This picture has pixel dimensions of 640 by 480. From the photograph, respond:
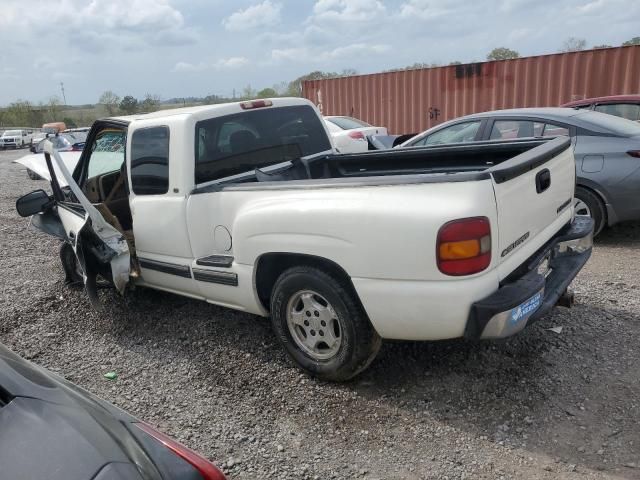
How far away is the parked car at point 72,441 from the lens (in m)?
1.52

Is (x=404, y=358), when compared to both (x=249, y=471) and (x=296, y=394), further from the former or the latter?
(x=249, y=471)

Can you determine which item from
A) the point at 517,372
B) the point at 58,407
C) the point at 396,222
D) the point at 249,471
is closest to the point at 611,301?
the point at 517,372

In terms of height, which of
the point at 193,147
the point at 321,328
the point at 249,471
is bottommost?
the point at 249,471

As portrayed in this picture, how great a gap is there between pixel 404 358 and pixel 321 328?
2.24 ft

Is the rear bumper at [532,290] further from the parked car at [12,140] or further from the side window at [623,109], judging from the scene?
the parked car at [12,140]

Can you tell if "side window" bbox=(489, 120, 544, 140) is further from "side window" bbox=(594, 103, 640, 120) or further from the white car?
the white car

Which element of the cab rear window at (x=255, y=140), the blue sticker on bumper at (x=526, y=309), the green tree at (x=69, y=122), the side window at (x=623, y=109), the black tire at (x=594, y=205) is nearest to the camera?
the blue sticker on bumper at (x=526, y=309)

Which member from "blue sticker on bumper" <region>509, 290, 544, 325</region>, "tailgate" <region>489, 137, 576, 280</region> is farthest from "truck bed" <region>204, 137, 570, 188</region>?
"blue sticker on bumper" <region>509, 290, 544, 325</region>

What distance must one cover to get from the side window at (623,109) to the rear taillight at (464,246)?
636 centimetres

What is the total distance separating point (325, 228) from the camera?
9.90 feet

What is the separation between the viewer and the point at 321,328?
338cm

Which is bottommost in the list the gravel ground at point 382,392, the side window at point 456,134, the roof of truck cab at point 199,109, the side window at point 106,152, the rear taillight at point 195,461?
the gravel ground at point 382,392

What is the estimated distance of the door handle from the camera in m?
3.17

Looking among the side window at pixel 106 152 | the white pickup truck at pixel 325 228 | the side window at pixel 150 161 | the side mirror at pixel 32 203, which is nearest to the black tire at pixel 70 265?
the white pickup truck at pixel 325 228
